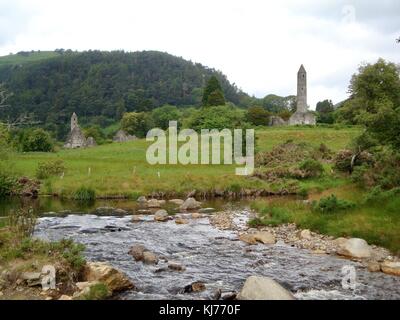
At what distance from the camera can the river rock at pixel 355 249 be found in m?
21.6

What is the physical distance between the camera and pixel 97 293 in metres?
15.6

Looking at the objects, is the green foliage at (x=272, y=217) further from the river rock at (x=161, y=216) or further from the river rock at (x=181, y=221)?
the river rock at (x=161, y=216)

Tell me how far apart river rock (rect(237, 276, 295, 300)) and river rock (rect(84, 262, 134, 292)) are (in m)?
4.45

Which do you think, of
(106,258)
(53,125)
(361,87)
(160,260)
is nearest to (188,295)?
(160,260)

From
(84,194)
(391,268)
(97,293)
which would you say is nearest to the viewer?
(97,293)

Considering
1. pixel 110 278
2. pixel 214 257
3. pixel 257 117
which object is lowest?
pixel 214 257

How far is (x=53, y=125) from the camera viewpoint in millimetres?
182500

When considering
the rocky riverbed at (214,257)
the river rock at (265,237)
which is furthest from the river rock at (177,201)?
the river rock at (265,237)

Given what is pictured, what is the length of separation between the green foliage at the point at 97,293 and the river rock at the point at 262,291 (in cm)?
475

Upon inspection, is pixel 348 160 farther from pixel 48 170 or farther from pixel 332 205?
pixel 48 170

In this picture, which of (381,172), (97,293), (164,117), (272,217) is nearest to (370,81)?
(381,172)

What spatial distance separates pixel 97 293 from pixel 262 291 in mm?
5749

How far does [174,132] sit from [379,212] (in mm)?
70511

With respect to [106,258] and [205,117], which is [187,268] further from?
[205,117]
